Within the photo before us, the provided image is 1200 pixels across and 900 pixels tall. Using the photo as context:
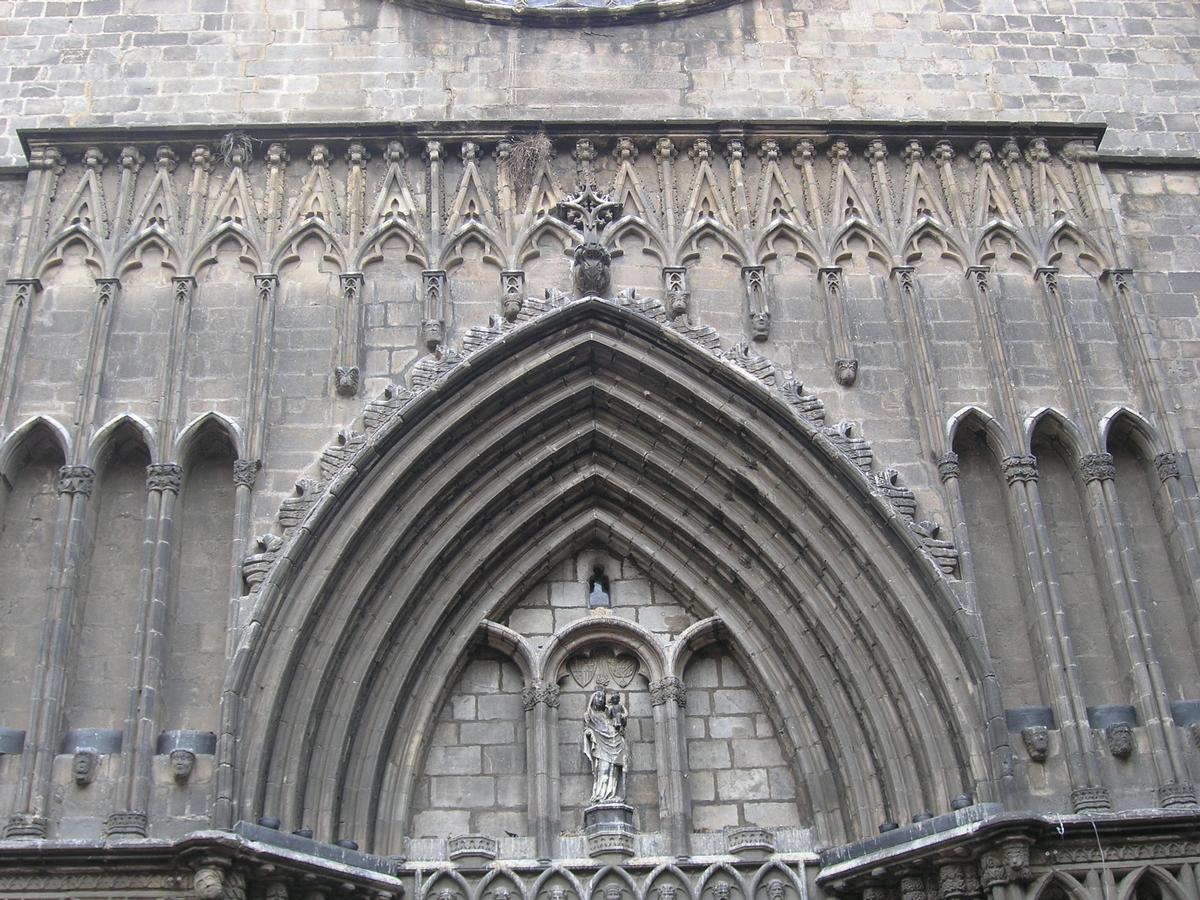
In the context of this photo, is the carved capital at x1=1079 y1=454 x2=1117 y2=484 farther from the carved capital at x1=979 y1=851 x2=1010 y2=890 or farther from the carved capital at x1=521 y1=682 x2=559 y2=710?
the carved capital at x1=521 y1=682 x2=559 y2=710

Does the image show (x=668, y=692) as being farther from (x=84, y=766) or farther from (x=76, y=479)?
(x=76, y=479)

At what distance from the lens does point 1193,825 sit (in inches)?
419

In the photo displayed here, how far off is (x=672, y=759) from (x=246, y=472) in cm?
387

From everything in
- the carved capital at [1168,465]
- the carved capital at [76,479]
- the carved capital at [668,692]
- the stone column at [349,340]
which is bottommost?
the carved capital at [668,692]

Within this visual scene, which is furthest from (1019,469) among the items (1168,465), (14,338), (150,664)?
(14,338)

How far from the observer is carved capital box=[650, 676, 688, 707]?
12.4 meters

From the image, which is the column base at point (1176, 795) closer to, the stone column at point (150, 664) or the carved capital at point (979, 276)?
the carved capital at point (979, 276)

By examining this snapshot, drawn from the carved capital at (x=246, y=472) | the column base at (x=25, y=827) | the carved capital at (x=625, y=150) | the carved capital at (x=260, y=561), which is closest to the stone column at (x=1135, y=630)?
the carved capital at (x=625, y=150)

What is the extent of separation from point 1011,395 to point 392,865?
19.4ft

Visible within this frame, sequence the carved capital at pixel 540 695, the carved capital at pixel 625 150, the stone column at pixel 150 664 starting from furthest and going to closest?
the carved capital at pixel 625 150
the carved capital at pixel 540 695
the stone column at pixel 150 664

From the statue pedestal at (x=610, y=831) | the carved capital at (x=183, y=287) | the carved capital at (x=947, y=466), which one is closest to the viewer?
the statue pedestal at (x=610, y=831)

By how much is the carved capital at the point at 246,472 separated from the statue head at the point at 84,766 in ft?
7.29

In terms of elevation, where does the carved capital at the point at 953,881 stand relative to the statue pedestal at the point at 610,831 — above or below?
below

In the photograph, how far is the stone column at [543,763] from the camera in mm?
11820
